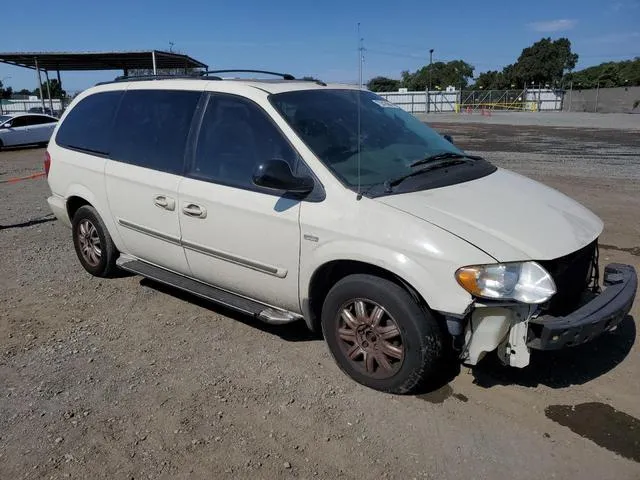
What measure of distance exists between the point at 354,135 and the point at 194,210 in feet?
4.28

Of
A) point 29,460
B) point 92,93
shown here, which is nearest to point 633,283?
point 29,460

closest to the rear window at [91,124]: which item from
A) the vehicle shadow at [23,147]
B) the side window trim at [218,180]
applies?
the side window trim at [218,180]

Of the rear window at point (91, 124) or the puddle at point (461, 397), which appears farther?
the rear window at point (91, 124)

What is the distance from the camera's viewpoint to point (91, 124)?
5.24 metres

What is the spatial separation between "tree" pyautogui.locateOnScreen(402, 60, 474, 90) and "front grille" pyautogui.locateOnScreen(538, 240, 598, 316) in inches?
3791

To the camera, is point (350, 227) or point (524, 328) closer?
point (524, 328)

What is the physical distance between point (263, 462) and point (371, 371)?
92 centimetres

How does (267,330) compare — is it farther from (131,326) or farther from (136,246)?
(136,246)

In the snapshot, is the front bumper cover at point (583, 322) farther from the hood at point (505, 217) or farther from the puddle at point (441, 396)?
the puddle at point (441, 396)

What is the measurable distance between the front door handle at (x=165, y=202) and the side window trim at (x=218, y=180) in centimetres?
24

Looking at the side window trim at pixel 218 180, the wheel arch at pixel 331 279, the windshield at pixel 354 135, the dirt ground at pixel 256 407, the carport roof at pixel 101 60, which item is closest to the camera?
the dirt ground at pixel 256 407

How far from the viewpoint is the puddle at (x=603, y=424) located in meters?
2.87

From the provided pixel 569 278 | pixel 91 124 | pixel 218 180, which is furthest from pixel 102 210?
pixel 569 278

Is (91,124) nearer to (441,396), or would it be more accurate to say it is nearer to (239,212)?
(239,212)
